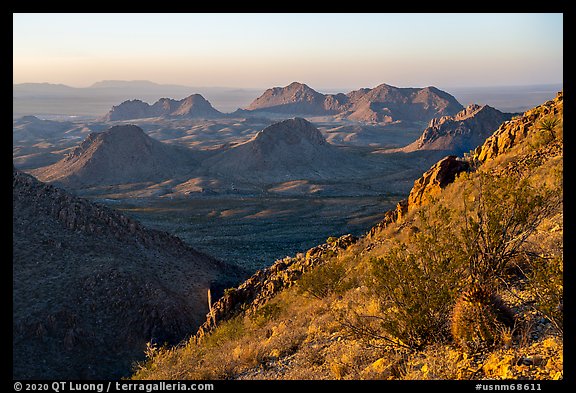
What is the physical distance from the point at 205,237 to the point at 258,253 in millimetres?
10553

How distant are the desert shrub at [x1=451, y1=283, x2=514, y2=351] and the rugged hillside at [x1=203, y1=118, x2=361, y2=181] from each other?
9027cm

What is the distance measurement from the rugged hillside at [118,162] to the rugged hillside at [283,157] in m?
9.06

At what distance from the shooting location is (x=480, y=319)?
6059mm

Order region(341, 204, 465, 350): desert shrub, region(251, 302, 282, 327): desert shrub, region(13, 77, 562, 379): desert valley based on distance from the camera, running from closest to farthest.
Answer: region(341, 204, 465, 350): desert shrub
region(251, 302, 282, 327): desert shrub
region(13, 77, 562, 379): desert valley

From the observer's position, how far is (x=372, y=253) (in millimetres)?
15680

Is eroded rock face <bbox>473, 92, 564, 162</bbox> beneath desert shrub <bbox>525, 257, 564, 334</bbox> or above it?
above

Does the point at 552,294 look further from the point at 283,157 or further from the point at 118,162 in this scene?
the point at 118,162

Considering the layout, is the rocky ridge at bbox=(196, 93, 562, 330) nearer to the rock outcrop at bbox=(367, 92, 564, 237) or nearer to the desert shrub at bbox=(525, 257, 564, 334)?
the rock outcrop at bbox=(367, 92, 564, 237)

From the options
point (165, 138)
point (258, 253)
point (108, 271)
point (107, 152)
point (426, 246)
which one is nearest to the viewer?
point (426, 246)

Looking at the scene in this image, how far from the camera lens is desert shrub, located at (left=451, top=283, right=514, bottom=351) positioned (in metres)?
5.95

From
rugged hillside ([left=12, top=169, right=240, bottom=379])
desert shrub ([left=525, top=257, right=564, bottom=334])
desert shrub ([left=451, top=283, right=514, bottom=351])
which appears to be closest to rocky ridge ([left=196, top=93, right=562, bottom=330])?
rugged hillside ([left=12, top=169, right=240, bottom=379])

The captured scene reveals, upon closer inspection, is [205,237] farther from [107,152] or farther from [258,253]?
[107,152]

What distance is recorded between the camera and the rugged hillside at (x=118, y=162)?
97000 millimetres
